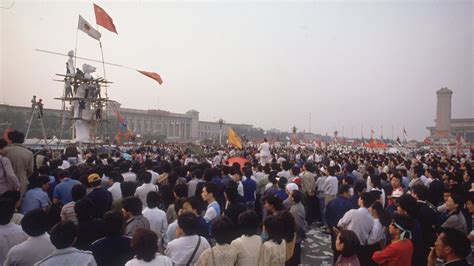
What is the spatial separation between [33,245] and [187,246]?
4.94 ft

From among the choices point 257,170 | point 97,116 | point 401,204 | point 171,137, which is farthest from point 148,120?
point 401,204

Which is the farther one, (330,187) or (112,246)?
(330,187)

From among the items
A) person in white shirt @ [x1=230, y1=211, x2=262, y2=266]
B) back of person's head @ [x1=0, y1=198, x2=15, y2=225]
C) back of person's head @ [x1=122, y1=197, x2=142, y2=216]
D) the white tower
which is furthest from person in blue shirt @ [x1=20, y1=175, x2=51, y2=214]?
the white tower

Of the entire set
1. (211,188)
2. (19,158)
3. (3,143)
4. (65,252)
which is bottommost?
(65,252)

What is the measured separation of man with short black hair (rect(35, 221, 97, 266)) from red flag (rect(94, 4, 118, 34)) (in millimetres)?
14349

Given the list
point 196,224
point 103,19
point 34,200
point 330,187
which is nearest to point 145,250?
point 196,224

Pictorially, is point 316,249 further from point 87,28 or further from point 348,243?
point 87,28

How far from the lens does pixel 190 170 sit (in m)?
8.84

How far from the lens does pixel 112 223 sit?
3693 mm

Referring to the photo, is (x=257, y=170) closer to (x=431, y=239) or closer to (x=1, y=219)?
(x=431, y=239)

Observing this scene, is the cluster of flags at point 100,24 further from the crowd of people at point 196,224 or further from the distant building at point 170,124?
the distant building at point 170,124

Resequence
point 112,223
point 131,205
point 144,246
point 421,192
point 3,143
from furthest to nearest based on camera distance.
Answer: point 3,143 < point 421,192 < point 131,205 < point 112,223 < point 144,246

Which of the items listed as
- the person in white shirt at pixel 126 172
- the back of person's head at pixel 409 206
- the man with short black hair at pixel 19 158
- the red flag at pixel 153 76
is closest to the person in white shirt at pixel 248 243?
the back of person's head at pixel 409 206

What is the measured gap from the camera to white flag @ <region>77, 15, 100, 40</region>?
1614cm
